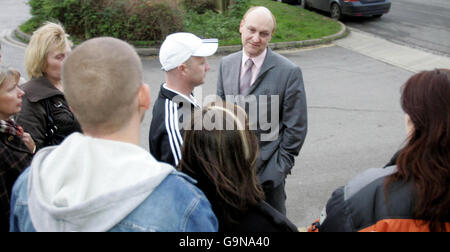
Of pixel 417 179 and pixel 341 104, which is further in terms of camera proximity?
pixel 341 104

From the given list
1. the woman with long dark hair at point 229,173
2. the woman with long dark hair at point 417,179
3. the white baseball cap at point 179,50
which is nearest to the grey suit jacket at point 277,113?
the white baseball cap at point 179,50

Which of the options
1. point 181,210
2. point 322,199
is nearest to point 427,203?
point 181,210

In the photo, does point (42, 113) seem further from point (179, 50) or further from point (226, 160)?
point (226, 160)

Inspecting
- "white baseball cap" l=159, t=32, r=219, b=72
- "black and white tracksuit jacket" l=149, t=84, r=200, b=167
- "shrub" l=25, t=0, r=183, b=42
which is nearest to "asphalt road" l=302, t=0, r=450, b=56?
"shrub" l=25, t=0, r=183, b=42

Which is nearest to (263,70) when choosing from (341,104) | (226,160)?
(226,160)

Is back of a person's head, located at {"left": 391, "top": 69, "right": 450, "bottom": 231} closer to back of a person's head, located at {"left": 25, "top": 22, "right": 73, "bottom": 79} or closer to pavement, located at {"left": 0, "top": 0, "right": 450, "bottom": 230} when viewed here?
pavement, located at {"left": 0, "top": 0, "right": 450, "bottom": 230}

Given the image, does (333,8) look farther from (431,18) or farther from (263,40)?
(263,40)

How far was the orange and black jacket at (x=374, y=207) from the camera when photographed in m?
1.71

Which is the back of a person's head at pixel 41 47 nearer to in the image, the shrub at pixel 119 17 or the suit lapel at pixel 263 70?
the suit lapel at pixel 263 70

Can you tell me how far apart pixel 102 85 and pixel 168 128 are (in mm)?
993

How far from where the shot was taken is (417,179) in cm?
171

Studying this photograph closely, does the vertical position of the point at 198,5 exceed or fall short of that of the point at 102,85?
it falls short

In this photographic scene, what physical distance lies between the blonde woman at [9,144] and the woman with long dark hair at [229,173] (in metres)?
0.91
